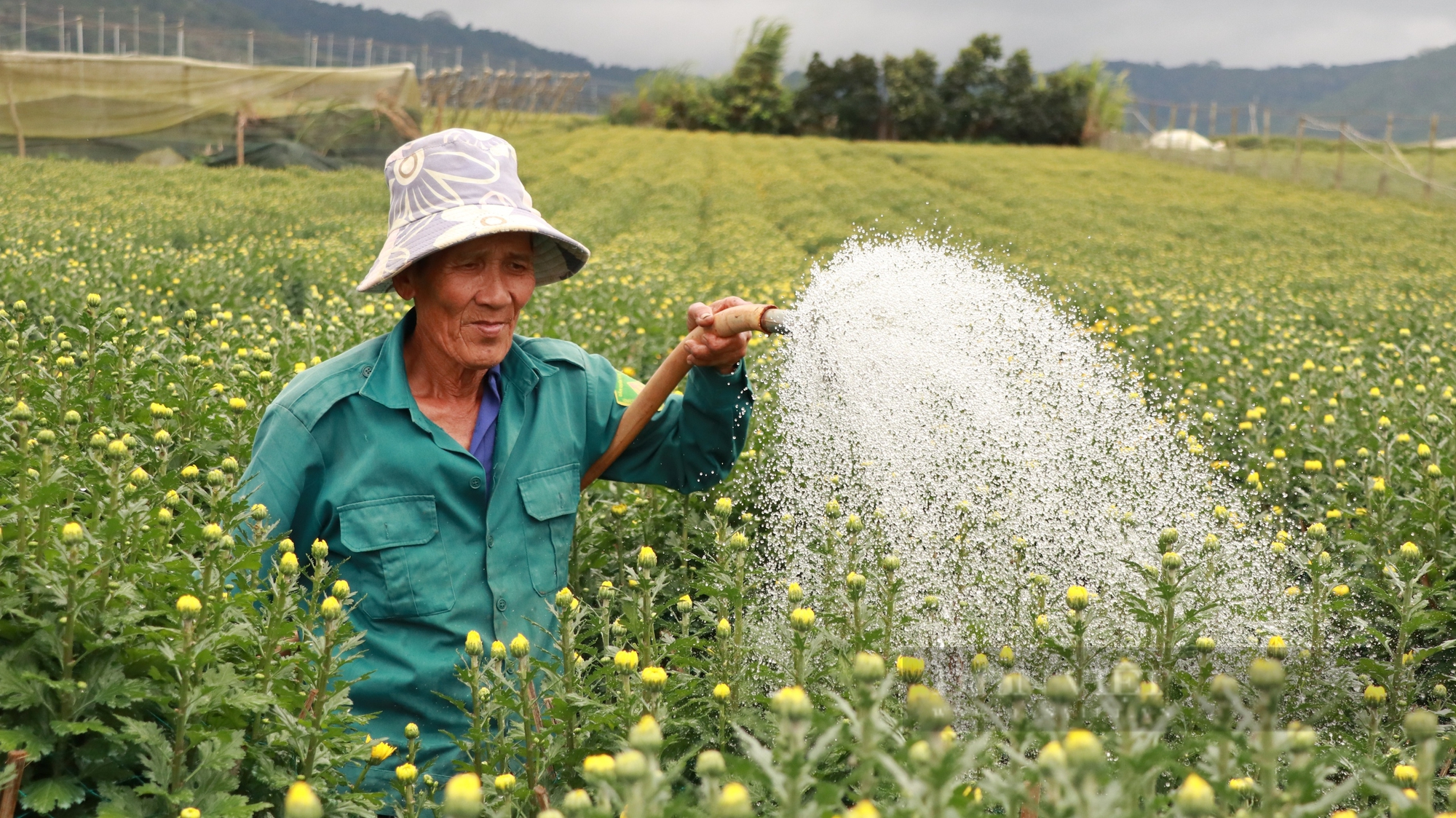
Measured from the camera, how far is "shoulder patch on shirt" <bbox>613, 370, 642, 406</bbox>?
307 cm

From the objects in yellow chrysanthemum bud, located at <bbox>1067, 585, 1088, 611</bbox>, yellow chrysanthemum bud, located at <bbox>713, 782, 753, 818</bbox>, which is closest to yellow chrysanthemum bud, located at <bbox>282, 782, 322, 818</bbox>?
yellow chrysanthemum bud, located at <bbox>713, 782, 753, 818</bbox>

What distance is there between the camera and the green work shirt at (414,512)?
247 cm

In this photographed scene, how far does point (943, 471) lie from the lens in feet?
11.3

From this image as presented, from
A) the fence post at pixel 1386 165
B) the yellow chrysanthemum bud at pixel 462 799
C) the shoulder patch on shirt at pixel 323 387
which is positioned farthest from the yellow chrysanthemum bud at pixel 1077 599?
the fence post at pixel 1386 165

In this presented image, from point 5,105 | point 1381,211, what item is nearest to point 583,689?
point 1381,211

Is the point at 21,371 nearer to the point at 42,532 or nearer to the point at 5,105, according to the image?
the point at 42,532

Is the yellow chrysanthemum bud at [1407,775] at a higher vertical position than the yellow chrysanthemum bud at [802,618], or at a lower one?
lower

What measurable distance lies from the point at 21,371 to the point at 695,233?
12.5m

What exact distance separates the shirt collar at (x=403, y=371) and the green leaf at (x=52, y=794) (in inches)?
42.4

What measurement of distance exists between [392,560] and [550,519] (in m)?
0.40

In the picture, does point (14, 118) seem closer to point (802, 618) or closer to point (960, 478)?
point (960, 478)

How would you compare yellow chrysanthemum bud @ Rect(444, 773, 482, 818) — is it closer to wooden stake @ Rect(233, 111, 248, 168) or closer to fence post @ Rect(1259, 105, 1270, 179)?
→ wooden stake @ Rect(233, 111, 248, 168)

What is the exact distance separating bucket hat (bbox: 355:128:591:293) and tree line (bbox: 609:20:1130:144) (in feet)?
154

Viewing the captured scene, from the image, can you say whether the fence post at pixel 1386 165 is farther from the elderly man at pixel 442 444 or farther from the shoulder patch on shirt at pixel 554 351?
the elderly man at pixel 442 444
